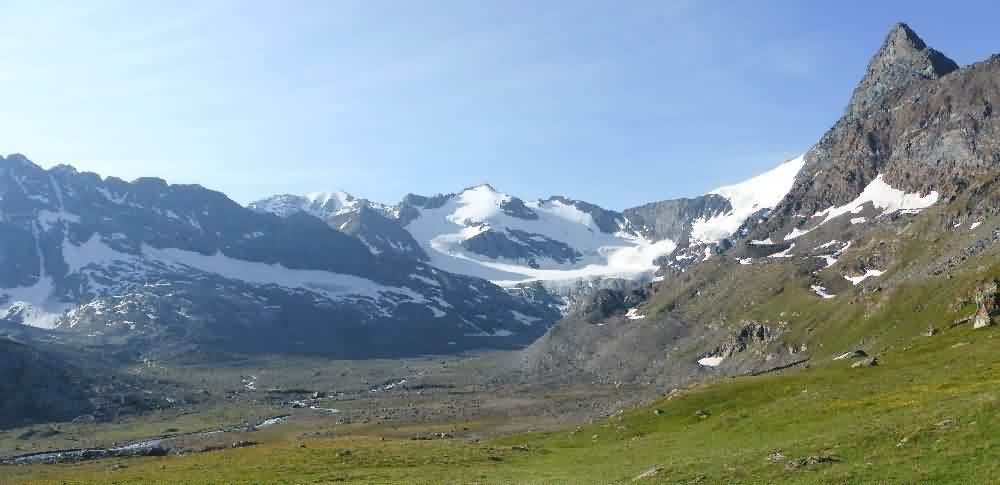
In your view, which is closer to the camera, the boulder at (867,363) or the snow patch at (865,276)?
the boulder at (867,363)

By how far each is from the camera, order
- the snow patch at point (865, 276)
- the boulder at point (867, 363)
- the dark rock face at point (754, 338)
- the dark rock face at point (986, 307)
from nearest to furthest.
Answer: the boulder at point (867, 363) < the dark rock face at point (986, 307) < the dark rock face at point (754, 338) < the snow patch at point (865, 276)

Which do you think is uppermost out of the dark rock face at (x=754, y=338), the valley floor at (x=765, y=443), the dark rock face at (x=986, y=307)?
the dark rock face at (x=986, y=307)

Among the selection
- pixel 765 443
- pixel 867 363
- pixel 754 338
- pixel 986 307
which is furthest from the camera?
pixel 754 338

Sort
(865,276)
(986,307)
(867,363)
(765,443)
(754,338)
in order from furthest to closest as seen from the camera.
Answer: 1. (865,276)
2. (754,338)
3. (986,307)
4. (867,363)
5. (765,443)

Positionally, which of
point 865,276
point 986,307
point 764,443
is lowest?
point 764,443

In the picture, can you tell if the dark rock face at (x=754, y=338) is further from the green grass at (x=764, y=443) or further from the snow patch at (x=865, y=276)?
the green grass at (x=764, y=443)

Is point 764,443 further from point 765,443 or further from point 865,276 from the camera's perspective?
point 865,276

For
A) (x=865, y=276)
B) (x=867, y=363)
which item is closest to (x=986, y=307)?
(x=867, y=363)

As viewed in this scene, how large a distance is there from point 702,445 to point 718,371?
135 meters

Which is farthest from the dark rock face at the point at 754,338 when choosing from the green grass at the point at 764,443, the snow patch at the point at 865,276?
the green grass at the point at 764,443

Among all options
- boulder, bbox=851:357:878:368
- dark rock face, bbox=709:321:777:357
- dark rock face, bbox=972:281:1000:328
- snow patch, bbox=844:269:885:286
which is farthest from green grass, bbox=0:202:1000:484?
snow patch, bbox=844:269:885:286

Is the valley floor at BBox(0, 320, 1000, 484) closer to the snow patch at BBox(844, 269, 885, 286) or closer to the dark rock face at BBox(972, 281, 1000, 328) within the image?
the dark rock face at BBox(972, 281, 1000, 328)

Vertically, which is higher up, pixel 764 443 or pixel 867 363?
pixel 867 363

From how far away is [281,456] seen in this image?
85.1 m
